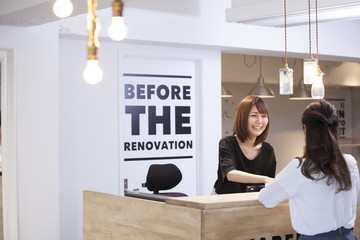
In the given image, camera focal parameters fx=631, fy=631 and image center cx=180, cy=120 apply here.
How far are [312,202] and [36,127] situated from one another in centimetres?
316

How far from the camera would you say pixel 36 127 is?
565 cm

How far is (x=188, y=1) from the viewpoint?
6.68 metres

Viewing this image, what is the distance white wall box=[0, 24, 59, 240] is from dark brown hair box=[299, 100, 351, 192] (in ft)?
9.90

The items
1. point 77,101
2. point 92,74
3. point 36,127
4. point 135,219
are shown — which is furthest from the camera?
point 77,101

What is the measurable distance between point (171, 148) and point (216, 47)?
1223mm

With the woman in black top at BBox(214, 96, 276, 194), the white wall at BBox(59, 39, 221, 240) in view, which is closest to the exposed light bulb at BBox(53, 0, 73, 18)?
the woman in black top at BBox(214, 96, 276, 194)

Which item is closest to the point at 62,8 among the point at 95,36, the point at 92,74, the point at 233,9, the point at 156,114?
the point at 95,36

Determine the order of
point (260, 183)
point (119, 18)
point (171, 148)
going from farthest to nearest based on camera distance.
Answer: point (171, 148), point (260, 183), point (119, 18)

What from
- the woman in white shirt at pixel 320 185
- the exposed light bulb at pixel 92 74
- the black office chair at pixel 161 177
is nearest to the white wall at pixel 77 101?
the black office chair at pixel 161 177

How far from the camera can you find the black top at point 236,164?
443 cm

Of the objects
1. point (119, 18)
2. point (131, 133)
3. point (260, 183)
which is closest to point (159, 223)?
point (260, 183)

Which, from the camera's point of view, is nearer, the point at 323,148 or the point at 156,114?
the point at 323,148

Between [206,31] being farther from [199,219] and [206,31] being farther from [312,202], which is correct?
[312,202]

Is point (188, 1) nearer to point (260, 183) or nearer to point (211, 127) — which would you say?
point (211, 127)
